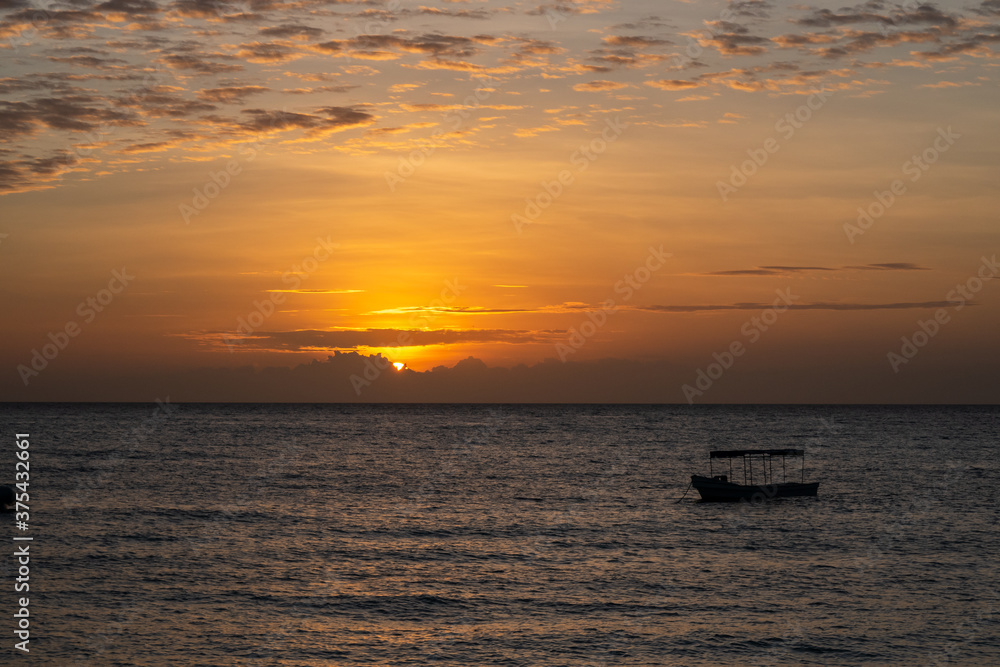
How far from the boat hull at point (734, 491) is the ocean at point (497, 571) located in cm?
113

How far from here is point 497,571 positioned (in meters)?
42.0

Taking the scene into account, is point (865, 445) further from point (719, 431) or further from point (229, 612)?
point (229, 612)

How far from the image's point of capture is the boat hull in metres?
69.7

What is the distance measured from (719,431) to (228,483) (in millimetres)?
134197

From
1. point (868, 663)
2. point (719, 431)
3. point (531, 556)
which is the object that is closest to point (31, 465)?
point (531, 556)

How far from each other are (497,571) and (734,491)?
34557 mm

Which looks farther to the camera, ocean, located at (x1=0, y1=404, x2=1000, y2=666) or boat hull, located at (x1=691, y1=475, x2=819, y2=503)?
boat hull, located at (x1=691, y1=475, x2=819, y2=503)

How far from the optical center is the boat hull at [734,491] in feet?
229

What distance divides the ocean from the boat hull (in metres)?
1.13

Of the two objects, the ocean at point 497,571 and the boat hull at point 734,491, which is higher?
the boat hull at point 734,491

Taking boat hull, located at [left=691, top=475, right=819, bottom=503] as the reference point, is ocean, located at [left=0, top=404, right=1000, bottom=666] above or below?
→ below

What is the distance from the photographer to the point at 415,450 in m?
133

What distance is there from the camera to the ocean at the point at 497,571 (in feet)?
99.8

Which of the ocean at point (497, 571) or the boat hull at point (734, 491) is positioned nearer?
the ocean at point (497, 571)
